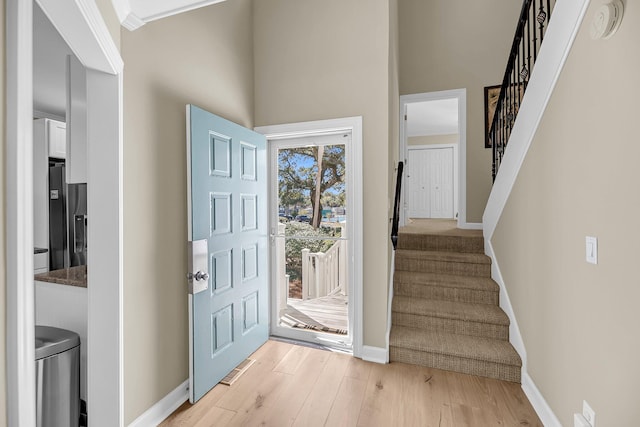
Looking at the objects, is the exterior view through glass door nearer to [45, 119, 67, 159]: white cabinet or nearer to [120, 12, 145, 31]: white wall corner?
[120, 12, 145, 31]: white wall corner

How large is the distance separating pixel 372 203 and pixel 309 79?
4.01 feet

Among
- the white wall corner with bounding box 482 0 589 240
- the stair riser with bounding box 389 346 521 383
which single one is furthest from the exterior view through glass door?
the white wall corner with bounding box 482 0 589 240

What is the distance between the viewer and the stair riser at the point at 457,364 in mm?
2293

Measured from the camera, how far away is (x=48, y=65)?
282 centimetres

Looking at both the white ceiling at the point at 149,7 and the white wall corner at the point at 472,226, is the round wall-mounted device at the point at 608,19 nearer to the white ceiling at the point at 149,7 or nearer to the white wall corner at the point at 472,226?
the white ceiling at the point at 149,7

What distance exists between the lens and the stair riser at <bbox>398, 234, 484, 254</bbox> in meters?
3.34

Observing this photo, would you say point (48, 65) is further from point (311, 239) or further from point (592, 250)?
point (592, 250)

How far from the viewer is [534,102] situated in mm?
2010

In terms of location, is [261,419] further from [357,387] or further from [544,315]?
[544,315]

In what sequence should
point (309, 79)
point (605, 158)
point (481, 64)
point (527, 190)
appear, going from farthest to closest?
point (481, 64), point (309, 79), point (527, 190), point (605, 158)

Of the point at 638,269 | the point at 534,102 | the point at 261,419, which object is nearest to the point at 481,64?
the point at 534,102

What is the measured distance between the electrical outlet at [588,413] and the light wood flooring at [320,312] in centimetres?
178

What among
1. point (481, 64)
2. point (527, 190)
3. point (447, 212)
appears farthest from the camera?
point (447, 212)

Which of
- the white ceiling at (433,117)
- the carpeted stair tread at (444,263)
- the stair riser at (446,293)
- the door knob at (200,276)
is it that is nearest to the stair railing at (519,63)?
the carpeted stair tread at (444,263)
